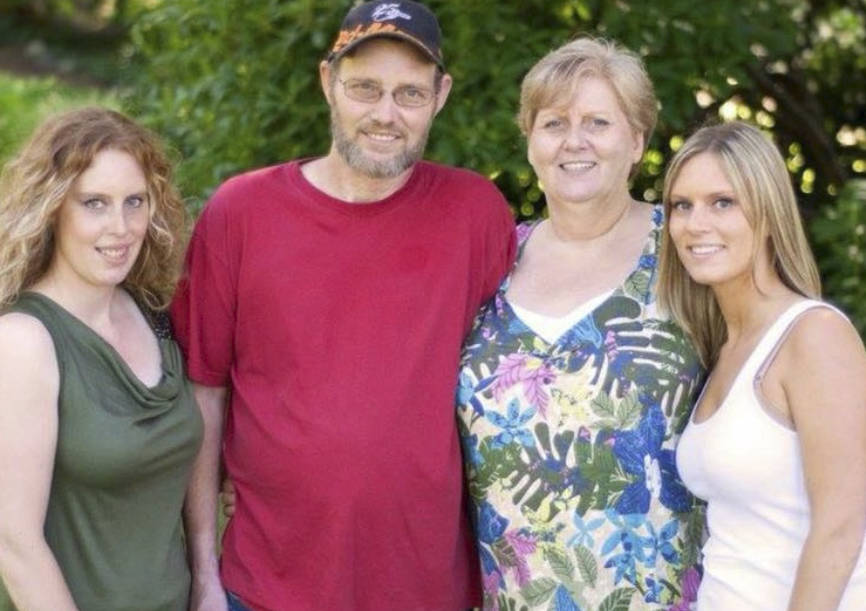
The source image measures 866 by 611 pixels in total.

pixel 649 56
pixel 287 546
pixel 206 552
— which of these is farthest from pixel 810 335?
pixel 649 56

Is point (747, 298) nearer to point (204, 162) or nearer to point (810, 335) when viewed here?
point (810, 335)

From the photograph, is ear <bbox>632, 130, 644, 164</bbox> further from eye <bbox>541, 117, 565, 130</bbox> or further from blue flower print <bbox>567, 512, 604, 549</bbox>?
blue flower print <bbox>567, 512, 604, 549</bbox>

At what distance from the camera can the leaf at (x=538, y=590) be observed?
139 inches

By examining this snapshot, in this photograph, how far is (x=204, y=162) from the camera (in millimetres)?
4969

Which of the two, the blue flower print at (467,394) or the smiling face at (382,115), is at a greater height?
the smiling face at (382,115)

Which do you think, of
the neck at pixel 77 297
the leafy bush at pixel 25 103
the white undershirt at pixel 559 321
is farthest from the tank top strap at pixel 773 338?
the leafy bush at pixel 25 103

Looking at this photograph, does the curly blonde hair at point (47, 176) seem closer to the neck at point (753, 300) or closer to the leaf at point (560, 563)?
the leaf at point (560, 563)

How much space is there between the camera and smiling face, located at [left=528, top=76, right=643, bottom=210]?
11.9ft

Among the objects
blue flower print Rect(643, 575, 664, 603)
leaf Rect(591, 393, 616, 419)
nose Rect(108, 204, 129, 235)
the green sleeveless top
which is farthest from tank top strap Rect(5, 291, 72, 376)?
blue flower print Rect(643, 575, 664, 603)

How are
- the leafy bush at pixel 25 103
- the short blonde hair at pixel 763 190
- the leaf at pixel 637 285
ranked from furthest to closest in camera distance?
the leafy bush at pixel 25 103, the leaf at pixel 637 285, the short blonde hair at pixel 763 190

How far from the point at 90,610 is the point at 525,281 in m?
1.33

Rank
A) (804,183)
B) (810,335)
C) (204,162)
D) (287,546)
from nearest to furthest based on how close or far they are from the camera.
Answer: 1. (810,335)
2. (287,546)
3. (204,162)
4. (804,183)

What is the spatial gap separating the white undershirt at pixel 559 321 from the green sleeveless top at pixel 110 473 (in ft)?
2.87

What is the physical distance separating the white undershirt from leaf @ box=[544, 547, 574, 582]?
500mm
